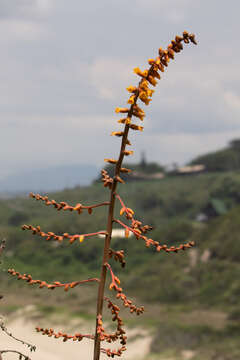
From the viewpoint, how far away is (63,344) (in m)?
46.8

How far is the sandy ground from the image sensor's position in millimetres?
41459

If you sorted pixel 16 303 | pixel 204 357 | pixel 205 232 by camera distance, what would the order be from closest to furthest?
pixel 204 357
pixel 16 303
pixel 205 232

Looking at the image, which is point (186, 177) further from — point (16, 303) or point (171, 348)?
point (171, 348)

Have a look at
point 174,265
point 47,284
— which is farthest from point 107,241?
point 174,265

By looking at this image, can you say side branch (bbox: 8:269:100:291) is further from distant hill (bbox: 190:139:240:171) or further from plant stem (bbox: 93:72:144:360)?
distant hill (bbox: 190:139:240:171)

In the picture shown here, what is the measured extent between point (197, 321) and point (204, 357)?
9884mm

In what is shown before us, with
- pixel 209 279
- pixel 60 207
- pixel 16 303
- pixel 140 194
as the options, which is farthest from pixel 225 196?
pixel 60 207

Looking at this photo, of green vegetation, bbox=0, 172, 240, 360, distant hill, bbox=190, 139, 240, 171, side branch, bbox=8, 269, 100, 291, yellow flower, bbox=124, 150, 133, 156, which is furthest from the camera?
distant hill, bbox=190, 139, 240, 171

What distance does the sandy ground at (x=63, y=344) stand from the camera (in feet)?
136

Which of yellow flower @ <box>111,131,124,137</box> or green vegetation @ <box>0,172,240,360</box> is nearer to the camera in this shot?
yellow flower @ <box>111,131,124,137</box>

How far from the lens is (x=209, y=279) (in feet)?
200

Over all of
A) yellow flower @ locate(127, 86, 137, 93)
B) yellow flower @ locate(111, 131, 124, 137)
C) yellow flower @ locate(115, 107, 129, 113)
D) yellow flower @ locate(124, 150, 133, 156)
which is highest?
yellow flower @ locate(127, 86, 137, 93)

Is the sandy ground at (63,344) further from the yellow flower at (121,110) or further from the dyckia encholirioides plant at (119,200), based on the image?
the yellow flower at (121,110)

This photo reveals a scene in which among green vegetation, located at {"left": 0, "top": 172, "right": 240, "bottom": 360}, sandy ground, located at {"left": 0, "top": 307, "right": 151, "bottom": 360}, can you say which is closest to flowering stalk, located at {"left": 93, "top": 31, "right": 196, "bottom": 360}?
green vegetation, located at {"left": 0, "top": 172, "right": 240, "bottom": 360}
